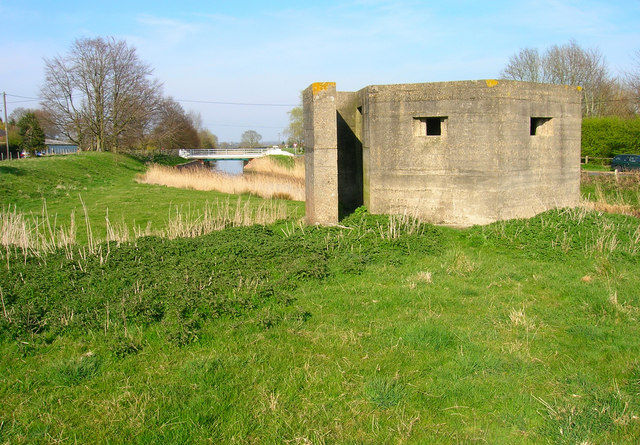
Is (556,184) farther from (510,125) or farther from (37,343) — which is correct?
(37,343)

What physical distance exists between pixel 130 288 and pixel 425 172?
5.65 meters

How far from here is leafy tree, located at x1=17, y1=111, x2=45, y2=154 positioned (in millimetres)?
43719

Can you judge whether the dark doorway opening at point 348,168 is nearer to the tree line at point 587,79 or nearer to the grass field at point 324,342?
the grass field at point 324,342

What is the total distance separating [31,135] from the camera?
1727 inches

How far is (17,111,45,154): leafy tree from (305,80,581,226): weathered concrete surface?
4248 cm

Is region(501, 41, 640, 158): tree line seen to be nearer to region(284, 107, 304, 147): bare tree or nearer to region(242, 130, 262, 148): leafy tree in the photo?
region(284, 107, 304, 147): bare tree

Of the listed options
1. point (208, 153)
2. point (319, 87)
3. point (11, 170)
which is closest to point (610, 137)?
point (319, 87)

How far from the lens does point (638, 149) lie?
32031mm

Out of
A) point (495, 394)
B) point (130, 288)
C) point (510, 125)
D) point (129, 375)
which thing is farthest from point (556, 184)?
point (129, 375)

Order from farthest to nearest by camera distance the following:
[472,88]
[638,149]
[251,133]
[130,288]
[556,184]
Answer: [251,133], [638,149], [556,184], [472,88], [130,288]

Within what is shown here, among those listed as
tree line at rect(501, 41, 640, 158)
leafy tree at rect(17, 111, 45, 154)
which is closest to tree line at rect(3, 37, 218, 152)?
leafy tree at rect(17, 111, 45, 154)

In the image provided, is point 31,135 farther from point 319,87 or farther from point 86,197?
point 319,87

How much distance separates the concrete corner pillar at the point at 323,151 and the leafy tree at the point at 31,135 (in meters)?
42.5

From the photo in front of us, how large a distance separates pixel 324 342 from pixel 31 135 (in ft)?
Result: 155
